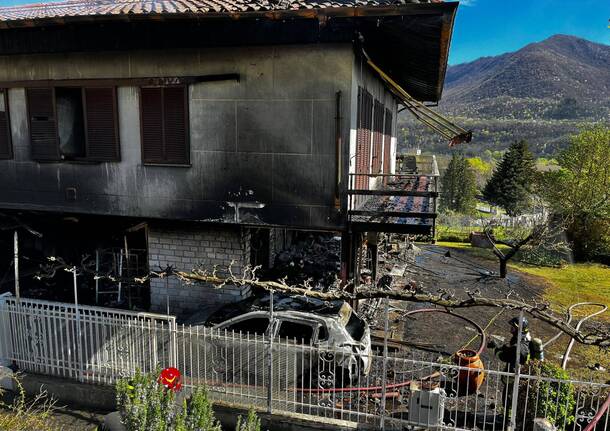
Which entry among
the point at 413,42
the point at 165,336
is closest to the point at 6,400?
the point at 165,336

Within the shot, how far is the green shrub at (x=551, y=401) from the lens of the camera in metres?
6.65

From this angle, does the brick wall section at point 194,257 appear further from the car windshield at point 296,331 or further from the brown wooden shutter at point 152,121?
the car windshield at point 296,331

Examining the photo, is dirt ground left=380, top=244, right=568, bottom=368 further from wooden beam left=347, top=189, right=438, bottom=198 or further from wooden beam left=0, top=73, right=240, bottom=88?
wooden beam left=0, top=73, right=240, bottom=88

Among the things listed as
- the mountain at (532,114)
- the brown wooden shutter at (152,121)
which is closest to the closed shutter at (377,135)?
the brown wooden shutter at (152,121)

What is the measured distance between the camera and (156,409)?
5711 mm

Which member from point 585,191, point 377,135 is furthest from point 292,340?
point 585,191

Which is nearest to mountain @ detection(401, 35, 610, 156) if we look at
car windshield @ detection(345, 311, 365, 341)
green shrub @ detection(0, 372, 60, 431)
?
car windshield @ detection(345, 311, 365, 341)

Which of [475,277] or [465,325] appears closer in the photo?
[465,325]

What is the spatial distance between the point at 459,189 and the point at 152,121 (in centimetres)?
5953

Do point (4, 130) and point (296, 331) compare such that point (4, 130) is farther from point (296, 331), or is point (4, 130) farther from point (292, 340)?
point (292, 340)

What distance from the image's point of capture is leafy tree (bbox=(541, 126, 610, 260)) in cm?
2619

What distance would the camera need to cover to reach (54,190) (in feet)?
35.8

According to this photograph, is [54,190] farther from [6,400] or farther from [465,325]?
[465,325]

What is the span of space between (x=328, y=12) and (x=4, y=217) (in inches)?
369
